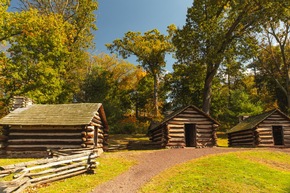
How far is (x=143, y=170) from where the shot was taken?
14.6m

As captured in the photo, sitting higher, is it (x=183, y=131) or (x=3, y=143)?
(x=183, y=131)

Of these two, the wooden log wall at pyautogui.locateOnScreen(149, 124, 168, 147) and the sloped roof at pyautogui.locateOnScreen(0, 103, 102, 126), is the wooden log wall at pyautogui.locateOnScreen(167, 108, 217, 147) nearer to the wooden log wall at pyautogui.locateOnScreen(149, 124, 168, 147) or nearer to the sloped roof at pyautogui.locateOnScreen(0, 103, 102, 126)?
the wooden log wall at pyautogui.locateOnScreen(149, 124, 168, 147)

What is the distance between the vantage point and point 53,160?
1245 centimetres

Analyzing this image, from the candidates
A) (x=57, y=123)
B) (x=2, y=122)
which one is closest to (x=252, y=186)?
(x=57, y=123)

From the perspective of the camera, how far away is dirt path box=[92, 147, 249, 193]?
11.3 m

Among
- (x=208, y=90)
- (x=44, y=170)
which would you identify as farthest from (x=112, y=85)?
(x=44, y=170)

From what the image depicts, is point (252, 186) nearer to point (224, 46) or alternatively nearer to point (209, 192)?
point (209, 192)

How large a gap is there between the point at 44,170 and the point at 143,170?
554 centimetres

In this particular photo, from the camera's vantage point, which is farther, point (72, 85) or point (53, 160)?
point (72, 85)

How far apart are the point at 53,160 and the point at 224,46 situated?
24454 millimetres

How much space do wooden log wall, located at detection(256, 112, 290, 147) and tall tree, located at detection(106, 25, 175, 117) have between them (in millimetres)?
18853

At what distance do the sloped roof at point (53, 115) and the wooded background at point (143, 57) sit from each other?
23.2ft

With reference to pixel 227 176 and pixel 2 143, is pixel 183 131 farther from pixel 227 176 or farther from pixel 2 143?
pixel 2 143

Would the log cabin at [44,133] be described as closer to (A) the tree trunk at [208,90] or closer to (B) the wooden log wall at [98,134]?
(B) the wooden log wall at [98,134]
